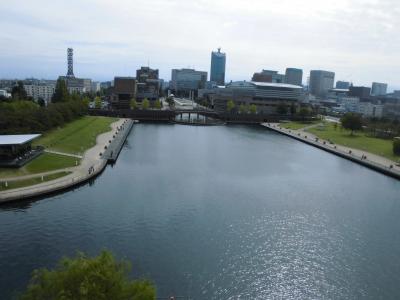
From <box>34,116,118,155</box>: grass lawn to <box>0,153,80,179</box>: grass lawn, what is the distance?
4219mm

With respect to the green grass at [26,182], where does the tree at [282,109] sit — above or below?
above

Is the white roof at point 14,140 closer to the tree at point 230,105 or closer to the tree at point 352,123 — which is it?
the tree at point 352,123

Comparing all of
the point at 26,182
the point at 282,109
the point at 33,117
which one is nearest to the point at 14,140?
the point at 26,182

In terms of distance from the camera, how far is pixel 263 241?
26.1 meters

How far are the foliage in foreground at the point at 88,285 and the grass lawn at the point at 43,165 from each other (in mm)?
25924

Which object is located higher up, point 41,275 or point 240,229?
point 41,275

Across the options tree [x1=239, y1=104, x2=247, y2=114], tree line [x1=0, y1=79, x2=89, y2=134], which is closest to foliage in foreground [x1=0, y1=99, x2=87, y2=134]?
tree line [x1=0, y1=79, x2=89, y2=134]

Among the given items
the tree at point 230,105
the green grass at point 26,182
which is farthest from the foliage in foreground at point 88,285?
the tree at point 230,105

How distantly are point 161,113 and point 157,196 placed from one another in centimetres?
7726

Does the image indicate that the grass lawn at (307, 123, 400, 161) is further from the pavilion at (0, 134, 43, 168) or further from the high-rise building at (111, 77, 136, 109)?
the high-rise building at (111, 77, 136, 109)

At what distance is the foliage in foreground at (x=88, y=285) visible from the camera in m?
10.9

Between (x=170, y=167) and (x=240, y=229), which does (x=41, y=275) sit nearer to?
(x=240, y=229)

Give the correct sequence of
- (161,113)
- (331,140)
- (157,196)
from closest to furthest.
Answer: (157,196) < (331,140) < (161,113)

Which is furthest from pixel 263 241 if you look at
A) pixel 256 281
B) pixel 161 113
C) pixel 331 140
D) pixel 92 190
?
pixel 161 113
